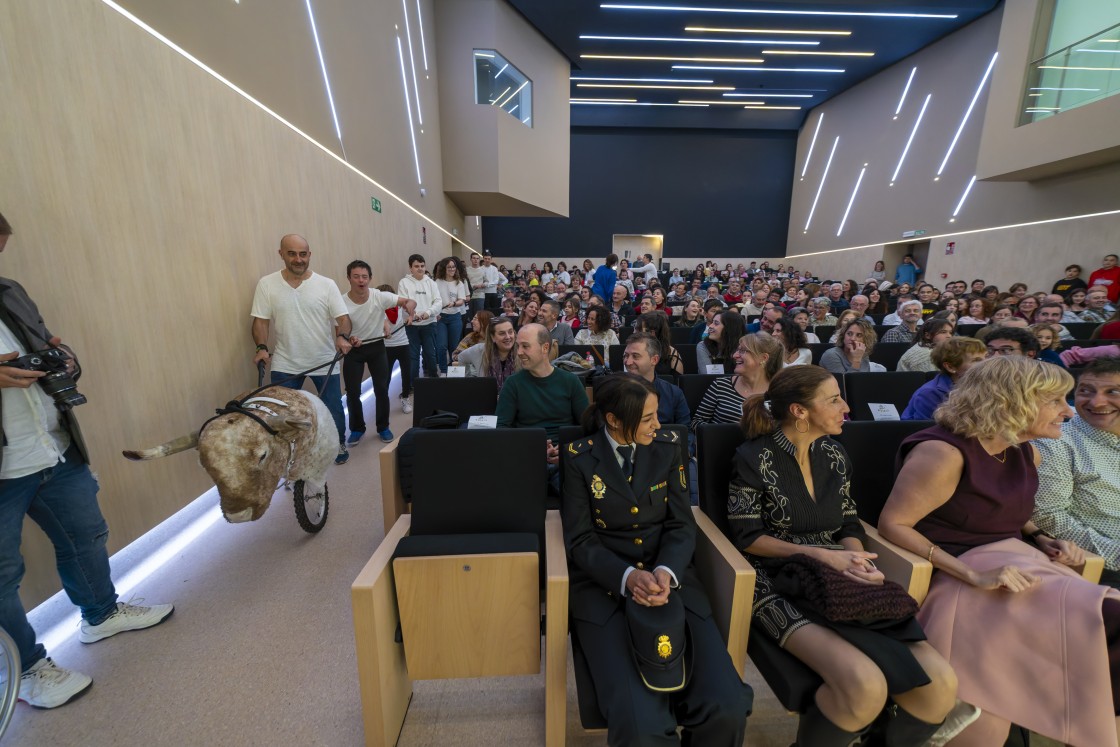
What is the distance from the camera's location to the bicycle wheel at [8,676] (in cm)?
122

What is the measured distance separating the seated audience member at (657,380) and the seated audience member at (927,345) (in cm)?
207

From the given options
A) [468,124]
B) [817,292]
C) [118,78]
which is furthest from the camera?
[468,124]

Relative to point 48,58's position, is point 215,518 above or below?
below

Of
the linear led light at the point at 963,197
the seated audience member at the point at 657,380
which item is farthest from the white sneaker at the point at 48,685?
the linear led light at the point at 963,197

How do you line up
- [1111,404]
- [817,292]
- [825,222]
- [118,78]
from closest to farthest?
[1111,404] → [118,78] → [817,292] → [825,222]

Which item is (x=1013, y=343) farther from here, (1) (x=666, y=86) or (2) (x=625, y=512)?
(1) (x=666, y=86)

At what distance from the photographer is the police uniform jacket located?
5.17 feet

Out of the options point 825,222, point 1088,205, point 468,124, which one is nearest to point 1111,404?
point 1088,205

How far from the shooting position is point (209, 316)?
2.86 meters

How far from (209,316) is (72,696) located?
1932mm

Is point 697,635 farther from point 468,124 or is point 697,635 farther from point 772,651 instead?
point 468,124

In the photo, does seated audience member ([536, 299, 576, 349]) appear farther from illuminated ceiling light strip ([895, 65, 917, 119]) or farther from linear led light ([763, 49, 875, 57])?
illuminated ceiling light strip ([895, 65, 917, 119])

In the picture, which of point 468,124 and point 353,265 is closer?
point 353,265

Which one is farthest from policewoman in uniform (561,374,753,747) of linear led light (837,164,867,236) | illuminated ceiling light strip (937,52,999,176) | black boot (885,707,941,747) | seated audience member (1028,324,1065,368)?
linear led light (837,164,867,236)
